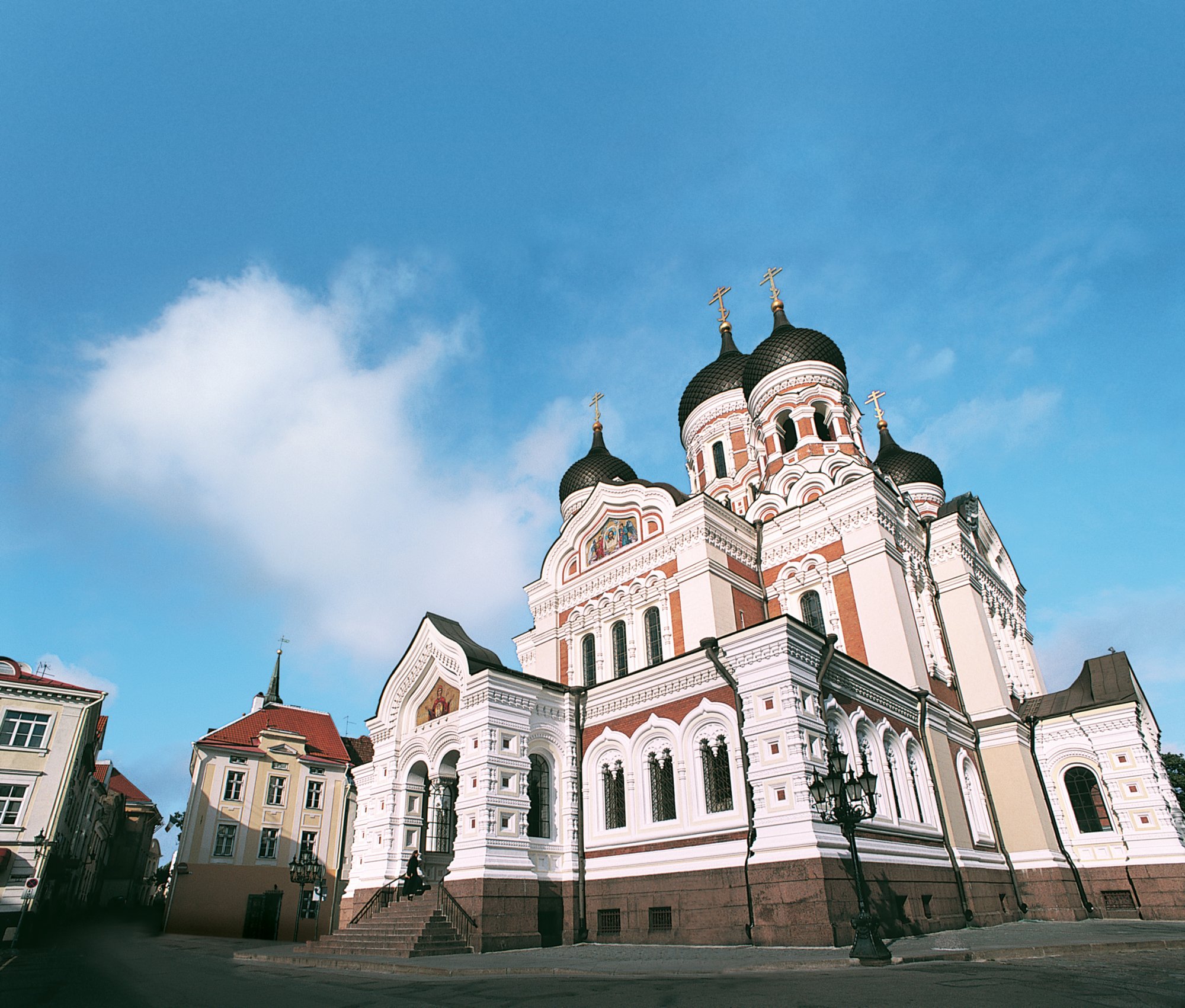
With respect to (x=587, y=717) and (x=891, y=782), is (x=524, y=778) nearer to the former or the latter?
(x=587, y=717)

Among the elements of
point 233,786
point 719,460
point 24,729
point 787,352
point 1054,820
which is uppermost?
point 787,352

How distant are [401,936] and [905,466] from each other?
89.9 feet

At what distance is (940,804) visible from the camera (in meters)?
17.2

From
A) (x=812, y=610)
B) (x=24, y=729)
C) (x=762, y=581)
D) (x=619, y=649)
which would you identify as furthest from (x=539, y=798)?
(x=24, y=729)

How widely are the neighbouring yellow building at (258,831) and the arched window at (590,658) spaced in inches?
563

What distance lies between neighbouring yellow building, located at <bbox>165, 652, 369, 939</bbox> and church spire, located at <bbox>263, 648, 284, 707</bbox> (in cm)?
1186

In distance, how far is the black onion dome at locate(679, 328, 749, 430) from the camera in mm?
30531

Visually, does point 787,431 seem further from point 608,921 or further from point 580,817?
point 608,921

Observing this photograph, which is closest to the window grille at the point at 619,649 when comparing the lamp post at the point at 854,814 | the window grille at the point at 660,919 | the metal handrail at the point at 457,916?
the window grille at the point at 660,919

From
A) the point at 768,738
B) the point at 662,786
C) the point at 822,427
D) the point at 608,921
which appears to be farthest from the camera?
the point at 822,427

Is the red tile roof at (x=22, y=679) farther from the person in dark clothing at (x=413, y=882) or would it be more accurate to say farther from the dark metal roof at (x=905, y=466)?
the dark metal roof at (x=905, y=466)

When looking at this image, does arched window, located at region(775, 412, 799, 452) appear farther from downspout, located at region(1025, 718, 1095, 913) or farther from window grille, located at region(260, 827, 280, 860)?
window grille, located at region(260, 827, 280, 860)

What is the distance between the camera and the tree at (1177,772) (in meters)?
36.3

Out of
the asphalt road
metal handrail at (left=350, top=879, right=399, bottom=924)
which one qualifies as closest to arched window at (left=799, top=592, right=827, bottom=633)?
the asphalt road
